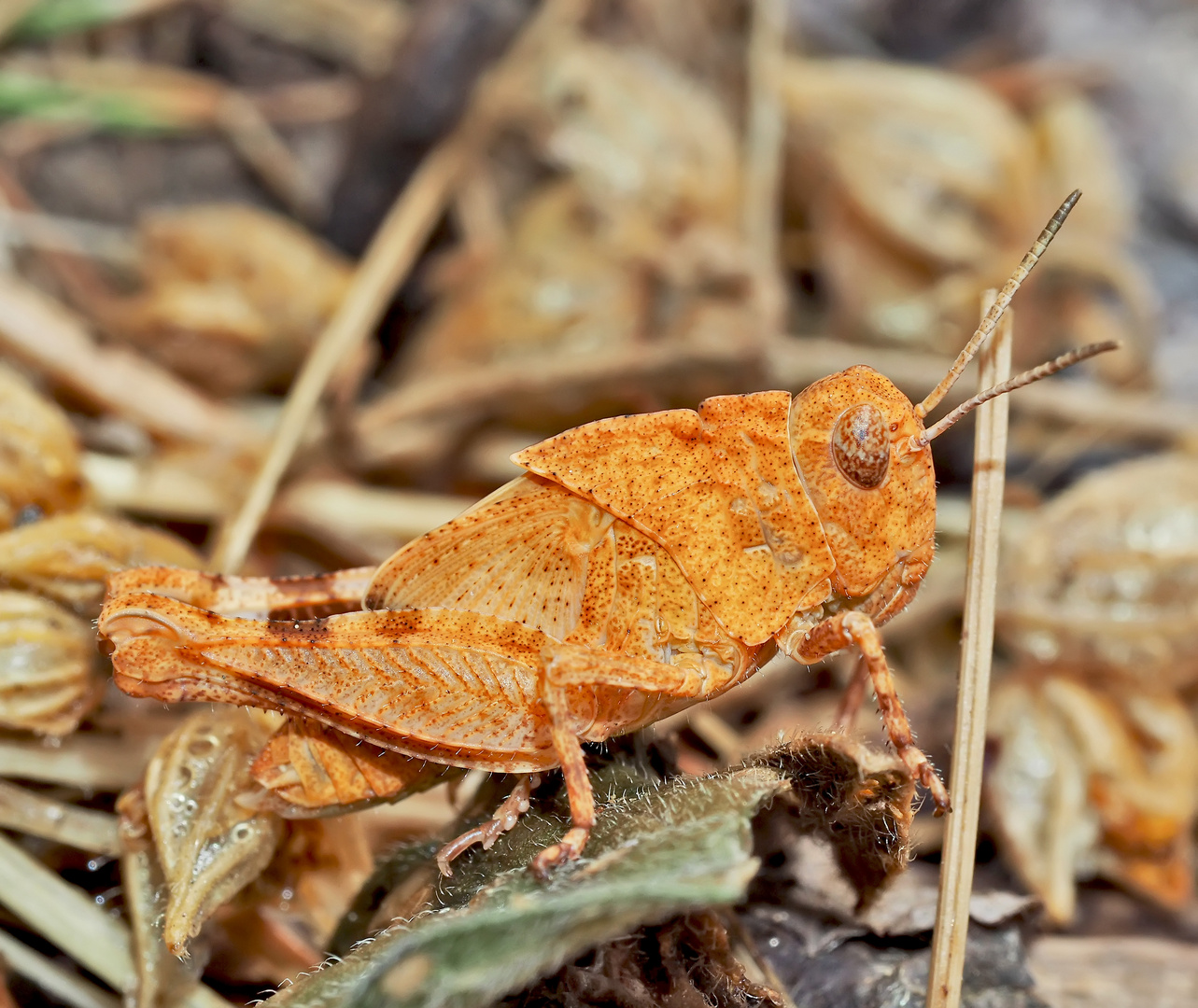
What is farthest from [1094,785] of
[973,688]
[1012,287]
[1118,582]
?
[1012,287]

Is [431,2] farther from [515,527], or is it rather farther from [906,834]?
[906,834]

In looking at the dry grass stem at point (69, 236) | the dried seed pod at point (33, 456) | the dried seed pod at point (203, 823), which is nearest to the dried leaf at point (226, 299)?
the dry grass stem at point (69, 236)

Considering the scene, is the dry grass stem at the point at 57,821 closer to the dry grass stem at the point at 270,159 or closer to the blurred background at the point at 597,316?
the blurred background at the point at 597,316

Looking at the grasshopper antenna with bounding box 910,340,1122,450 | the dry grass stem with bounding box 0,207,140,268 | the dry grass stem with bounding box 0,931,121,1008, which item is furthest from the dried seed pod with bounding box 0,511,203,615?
the dry grass stem with bounding box 0,207,140,268

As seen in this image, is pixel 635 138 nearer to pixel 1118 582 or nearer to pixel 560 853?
pixel 1118 582

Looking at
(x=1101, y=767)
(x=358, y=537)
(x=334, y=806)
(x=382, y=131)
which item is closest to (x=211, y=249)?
(x=382, y=131)
